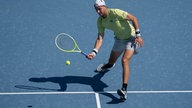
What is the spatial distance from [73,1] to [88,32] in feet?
6.32

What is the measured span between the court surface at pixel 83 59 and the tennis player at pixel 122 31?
2.20 feet

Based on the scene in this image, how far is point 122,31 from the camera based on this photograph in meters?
7.75

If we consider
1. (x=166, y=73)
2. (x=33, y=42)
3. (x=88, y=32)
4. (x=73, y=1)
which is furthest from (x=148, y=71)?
(x=73, y=1)

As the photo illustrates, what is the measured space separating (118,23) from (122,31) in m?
0.22

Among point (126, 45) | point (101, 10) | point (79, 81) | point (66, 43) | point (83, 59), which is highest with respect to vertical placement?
point (101, 10)

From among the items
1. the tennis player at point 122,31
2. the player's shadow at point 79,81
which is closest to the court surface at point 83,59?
the player's shadow at point 79,81

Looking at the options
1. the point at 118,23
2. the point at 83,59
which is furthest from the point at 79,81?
the point at 118,23

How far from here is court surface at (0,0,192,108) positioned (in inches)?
309

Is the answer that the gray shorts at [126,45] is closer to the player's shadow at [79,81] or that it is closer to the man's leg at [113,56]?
the man's leg at [113,56]

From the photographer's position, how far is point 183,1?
11969mm

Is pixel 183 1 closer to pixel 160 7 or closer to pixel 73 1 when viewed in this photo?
pixel 160 7

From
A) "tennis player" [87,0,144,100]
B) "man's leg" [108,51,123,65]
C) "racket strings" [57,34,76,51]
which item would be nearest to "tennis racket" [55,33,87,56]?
"racket strings" [57,34,76,51]

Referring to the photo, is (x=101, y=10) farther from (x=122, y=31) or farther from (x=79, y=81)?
(x=79, y=81)

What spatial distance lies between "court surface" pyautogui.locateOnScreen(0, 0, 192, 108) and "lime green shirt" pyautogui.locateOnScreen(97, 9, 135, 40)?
1.15 metres
